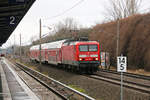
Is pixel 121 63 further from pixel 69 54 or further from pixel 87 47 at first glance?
pixel 69 54

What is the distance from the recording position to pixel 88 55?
78.8ft

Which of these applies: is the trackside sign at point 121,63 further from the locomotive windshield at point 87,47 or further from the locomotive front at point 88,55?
the locomotive windshield at point 87,47

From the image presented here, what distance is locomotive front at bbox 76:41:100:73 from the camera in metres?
23.7

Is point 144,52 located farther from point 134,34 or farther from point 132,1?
point 132,1

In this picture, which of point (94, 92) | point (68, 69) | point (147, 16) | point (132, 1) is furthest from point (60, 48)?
point (132, 1)

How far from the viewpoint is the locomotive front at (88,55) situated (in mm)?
23734

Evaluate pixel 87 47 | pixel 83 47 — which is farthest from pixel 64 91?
pixel 87 47

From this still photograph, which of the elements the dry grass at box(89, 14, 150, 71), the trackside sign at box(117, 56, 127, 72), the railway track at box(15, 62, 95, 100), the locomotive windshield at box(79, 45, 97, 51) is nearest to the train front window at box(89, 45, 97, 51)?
the locomotive windshield at box(79, 45, 97, 51)

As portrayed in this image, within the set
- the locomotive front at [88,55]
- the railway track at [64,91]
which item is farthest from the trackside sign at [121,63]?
the locomotive front at [88,55]

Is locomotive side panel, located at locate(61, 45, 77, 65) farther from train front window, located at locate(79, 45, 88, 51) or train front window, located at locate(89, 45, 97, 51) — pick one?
train front window, located at locate(89, 45, 97, 51)

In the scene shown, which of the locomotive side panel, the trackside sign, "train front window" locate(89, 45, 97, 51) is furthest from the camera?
the locomotive side panel

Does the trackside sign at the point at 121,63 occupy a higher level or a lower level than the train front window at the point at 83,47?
lower

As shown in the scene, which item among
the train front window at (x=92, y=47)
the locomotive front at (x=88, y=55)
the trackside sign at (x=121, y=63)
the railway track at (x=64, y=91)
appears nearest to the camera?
the trackside sign at (x=121, y=63)

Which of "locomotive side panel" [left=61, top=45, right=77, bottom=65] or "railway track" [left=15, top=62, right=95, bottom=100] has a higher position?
"locomotive side panel" [left=61, top=45, right=77, bottom=65]
